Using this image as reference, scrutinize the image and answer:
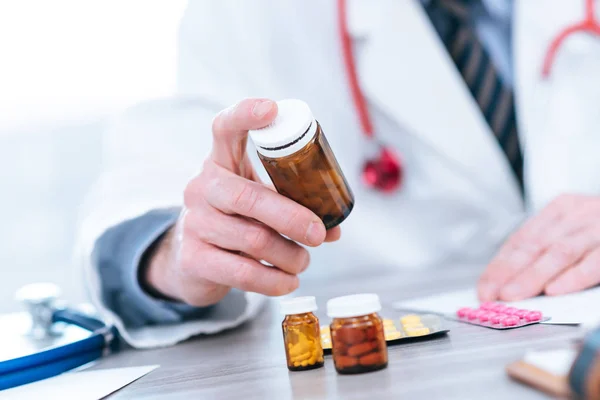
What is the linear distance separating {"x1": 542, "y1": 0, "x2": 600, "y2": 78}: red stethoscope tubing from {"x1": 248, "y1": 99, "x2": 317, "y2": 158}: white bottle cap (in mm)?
846

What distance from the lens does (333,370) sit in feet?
1.96

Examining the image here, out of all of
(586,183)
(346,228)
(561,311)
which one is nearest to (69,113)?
(346,228)

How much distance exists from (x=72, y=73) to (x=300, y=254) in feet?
5.03

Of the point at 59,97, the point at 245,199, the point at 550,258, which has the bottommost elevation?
the point at 550,258

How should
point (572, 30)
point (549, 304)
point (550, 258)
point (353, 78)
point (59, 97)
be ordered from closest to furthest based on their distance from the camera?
point (549, 304) → point (550, 258) → point (572, 30) → point (353, 78) → point (59, 97)

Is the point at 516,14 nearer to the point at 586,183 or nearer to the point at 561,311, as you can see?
the point at 586,183

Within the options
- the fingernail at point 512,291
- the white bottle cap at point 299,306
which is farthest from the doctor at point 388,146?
the white bottle cap at point 299,306

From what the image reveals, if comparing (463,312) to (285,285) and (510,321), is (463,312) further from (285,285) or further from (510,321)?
(285,285)

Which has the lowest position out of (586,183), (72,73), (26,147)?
(586,183)

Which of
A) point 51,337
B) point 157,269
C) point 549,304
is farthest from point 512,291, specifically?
point 51,337

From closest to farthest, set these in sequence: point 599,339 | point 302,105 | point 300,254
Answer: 1. point 599,339
2. point 302,105
3. point 300,254

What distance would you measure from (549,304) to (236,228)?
0.39 metres

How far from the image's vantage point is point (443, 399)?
1.50ft

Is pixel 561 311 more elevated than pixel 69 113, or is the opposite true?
pixel 69 113
